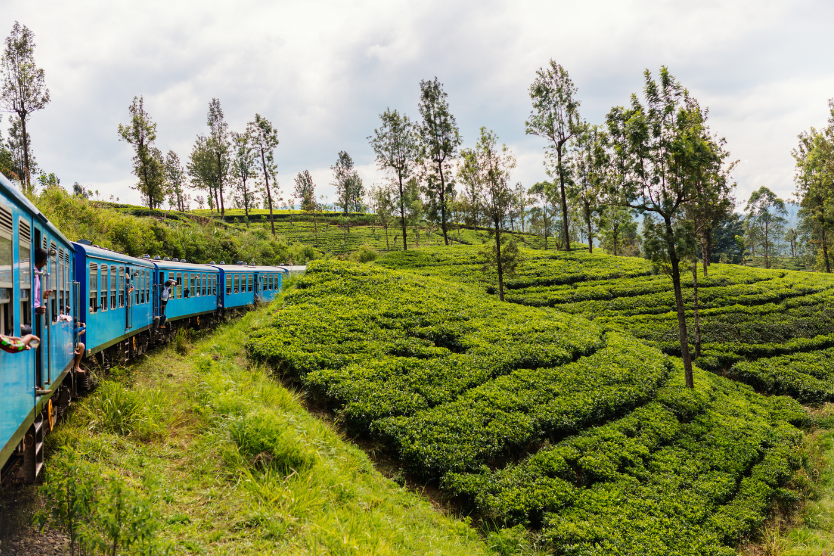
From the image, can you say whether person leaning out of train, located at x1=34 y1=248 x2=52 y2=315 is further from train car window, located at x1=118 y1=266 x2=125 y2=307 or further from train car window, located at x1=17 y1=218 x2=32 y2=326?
train car window, located at x1=118 y1=266 x2=125 y2=307

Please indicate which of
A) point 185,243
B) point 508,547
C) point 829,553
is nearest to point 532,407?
point 508,547

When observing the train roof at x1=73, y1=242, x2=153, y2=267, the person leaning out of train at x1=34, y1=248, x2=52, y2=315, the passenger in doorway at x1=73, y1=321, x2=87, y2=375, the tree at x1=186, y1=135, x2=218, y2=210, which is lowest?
the passenger in doorway at x1=73, y1=321, x2=87, y2=375

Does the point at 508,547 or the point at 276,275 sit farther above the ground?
the point at 276,275

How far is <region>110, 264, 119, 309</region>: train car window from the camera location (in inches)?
403

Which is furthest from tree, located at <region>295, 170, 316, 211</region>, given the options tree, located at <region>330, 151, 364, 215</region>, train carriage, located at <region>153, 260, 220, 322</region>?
train carriage, located at <region>153, 260, 220, 322</region>

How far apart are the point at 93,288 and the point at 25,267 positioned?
4.73 m

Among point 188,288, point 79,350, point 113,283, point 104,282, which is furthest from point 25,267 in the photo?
point 188,288

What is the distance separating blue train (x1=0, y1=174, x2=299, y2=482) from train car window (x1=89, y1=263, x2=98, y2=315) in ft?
0.07

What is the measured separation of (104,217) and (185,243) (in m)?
7.62

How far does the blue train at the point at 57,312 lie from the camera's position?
14.5 ft

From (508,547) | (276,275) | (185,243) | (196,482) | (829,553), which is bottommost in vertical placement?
(829,553)

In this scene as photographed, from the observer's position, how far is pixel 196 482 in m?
6.57

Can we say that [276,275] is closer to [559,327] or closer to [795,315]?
[559,327]

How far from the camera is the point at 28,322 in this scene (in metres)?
5.12
